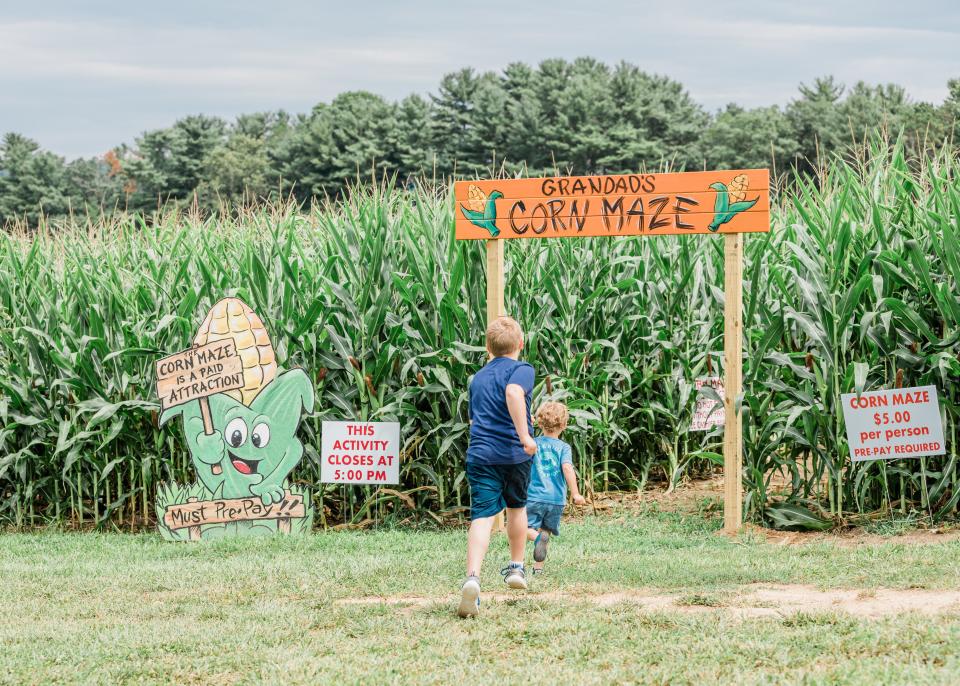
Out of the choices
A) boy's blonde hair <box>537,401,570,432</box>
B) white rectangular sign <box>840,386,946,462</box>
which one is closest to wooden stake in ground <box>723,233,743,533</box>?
white rectangular sign <box>840,386,946,462</box>

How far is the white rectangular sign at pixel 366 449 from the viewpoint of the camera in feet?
24.9

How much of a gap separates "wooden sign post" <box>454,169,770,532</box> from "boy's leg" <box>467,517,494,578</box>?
2.40 m

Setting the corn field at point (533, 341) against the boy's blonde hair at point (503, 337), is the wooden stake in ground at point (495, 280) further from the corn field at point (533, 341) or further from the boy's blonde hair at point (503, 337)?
the boy's blonde hair at point (503, 337)

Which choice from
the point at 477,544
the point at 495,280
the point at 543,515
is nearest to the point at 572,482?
the point at 543,515

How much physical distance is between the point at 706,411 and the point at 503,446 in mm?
3392

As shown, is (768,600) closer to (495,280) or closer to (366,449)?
(495,280)

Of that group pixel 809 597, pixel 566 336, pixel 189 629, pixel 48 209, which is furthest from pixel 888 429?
pixel 48 209

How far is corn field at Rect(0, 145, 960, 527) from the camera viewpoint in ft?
23.2

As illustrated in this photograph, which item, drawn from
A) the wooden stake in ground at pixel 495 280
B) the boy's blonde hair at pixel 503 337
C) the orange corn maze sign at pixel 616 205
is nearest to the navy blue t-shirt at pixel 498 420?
the boy's blonde hair at pixel 503 337

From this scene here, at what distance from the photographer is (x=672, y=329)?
840 centimetres

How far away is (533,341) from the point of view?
26.0 feet

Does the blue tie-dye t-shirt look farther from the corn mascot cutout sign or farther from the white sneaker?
the corn mascot cutout sign

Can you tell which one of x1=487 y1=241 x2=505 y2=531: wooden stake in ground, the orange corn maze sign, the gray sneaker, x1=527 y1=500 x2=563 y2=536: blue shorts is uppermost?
the orange corn maze sign

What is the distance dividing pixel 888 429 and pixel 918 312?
36.3 inches
